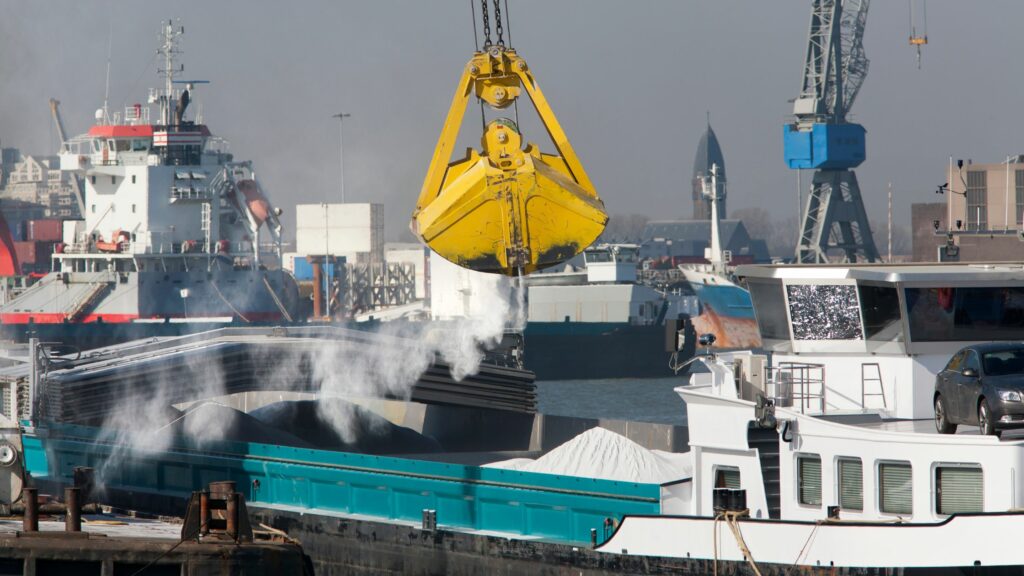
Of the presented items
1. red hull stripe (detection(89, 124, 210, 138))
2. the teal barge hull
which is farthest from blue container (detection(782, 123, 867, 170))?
the teal barge hull

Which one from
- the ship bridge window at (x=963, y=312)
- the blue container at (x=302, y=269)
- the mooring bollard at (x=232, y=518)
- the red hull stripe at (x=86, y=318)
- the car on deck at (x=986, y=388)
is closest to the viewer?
the mooring bollard at (x=232, y=518)

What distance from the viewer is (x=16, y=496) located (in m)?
17.5

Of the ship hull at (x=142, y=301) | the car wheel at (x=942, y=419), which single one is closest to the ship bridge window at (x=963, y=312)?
the car wheel at (x=942, y=419)

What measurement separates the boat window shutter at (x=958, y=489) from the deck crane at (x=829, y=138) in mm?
88282

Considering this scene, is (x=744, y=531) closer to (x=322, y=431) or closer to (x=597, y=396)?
(x=322, y=431)

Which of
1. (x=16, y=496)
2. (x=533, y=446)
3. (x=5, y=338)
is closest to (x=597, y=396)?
(x=5, y=338)

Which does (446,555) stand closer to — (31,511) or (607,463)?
(607,463)

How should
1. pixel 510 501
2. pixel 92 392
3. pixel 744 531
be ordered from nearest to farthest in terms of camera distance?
pixel 744 531 < pixel 510 501 < pixel 92 392

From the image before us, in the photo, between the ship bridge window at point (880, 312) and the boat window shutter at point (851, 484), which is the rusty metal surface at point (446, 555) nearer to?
the boat window shutter at point (851, 484)

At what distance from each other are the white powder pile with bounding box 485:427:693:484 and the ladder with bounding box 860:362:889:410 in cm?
493

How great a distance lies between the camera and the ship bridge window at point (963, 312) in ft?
64.2

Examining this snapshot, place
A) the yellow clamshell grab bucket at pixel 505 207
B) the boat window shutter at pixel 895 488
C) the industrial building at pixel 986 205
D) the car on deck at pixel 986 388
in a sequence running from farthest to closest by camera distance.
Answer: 1. the industrial building at pixel 986 205
2. the yellow clamshell grab bucket at pixel 505 207
3. the boat window shutter at pixel 895 488
4. the car on deck at pixel 986 388

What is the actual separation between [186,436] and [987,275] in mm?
18756

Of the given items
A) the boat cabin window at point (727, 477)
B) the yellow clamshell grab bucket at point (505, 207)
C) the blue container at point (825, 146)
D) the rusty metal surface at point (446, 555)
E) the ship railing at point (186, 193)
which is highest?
the blue container at point (825, 146)
